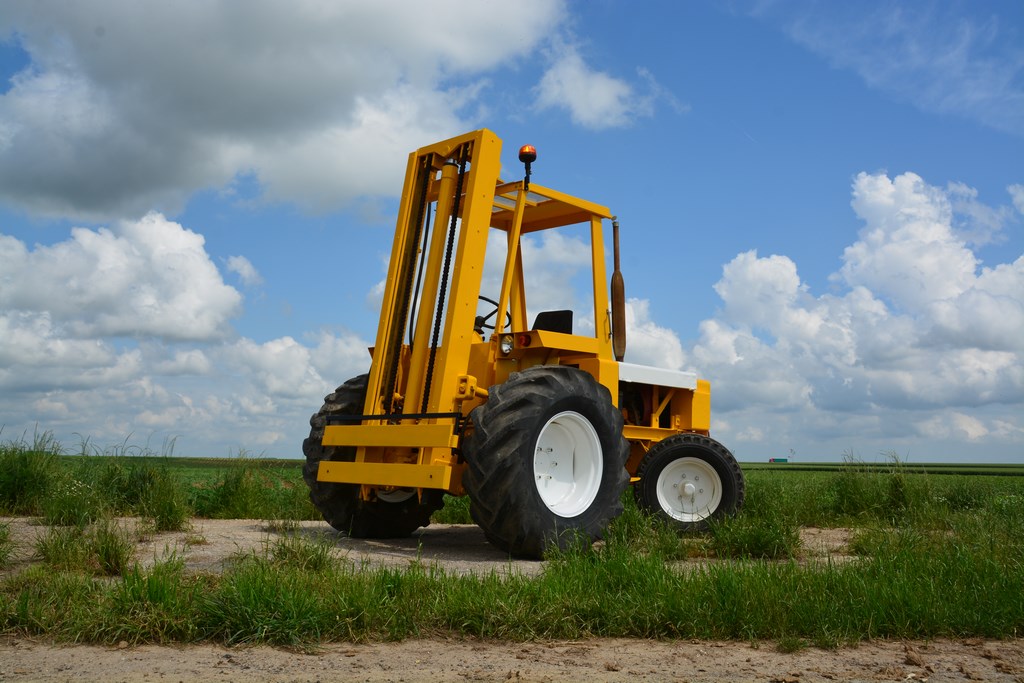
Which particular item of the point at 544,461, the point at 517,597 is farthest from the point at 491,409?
the point at 517,597

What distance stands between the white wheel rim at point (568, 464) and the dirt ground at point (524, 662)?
2962 millimetres

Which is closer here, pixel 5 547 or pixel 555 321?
pixel 5 547

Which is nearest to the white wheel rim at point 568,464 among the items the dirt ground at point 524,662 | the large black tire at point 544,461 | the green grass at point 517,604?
the large black tire at point 544,461

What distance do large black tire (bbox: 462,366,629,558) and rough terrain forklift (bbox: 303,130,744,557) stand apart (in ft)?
0.04

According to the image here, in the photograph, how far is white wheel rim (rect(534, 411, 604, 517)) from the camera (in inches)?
311

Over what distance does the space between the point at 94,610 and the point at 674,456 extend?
253 inches

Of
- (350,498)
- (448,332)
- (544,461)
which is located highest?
(448,332)

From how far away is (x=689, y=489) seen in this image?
32.4ft

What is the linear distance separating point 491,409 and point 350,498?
2632 millimetres

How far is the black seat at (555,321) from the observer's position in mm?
9430

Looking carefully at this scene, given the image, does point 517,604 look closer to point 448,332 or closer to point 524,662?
point 524,662

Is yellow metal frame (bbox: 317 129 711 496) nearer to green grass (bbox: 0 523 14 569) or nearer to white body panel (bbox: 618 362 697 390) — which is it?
white body panel (bbox: 618 362 697 390)

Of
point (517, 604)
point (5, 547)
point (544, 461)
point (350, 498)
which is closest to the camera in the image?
point (517, 604)

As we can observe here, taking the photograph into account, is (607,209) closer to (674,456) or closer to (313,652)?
(674,456)
